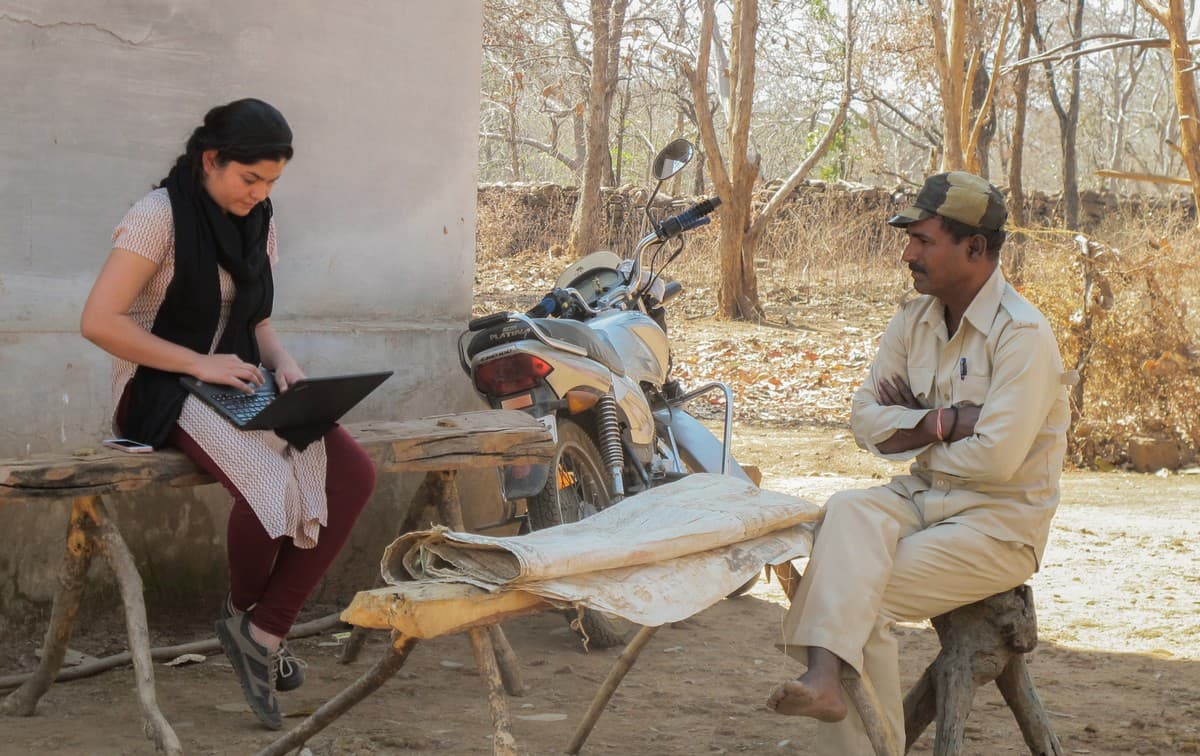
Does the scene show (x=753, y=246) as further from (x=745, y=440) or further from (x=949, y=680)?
(x=949, y=680)

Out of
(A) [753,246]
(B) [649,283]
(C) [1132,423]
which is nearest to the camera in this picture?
(B) [649,283]

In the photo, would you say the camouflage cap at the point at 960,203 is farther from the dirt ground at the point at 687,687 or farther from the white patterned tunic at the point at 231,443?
the white patterned tunic at the point at 231,443

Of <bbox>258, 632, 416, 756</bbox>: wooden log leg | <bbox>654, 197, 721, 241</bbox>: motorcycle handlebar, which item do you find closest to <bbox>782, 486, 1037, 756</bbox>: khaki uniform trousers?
<bbox>258, 632, 416, 756</bbox>: wooden log leg

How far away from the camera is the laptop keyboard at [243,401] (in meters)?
3.31

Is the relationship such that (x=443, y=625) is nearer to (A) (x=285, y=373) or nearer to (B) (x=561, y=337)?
(A) (x=285, y=373)

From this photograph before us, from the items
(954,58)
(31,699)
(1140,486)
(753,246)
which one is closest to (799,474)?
(1140,486)

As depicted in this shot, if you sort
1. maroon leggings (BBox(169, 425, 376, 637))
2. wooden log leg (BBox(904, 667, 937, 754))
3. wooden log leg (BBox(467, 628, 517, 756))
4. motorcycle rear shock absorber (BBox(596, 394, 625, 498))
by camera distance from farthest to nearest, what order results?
motorcycle rear shock absorber (BBox(596, 394, 625, 498)) < maroon leggings (BBox(169, 425, 376, 637)) < wooden log leg (BBox(904, 667, 937, 754)) < wooden log leg (BBox(467, 628, 517, 756))

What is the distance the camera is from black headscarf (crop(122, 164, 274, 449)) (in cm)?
335

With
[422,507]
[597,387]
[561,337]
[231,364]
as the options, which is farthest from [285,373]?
[597,387]

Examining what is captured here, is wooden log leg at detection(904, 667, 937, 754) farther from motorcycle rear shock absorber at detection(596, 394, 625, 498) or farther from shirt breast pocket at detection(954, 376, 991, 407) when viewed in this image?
motorcycle rear shock absorber at detection(596, 394, 625, 498)

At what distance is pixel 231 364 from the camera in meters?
3.43

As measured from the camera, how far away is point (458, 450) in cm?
389

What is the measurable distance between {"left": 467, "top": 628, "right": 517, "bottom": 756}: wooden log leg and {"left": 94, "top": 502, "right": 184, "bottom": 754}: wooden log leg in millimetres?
837

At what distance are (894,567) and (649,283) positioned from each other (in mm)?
2424
